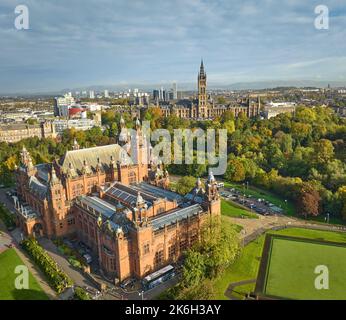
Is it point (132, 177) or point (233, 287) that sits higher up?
point (132, 177)

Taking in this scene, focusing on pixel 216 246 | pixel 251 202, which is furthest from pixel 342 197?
pixel 216 246

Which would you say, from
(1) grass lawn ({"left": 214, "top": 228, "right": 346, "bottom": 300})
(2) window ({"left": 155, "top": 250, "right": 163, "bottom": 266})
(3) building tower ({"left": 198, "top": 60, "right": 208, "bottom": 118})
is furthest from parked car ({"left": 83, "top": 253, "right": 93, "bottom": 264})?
(3) building tower ({"left": 198, "top": 60, "right": 208, "bottom": 118})

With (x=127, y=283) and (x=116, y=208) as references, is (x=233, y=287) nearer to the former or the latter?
(x=127, y=283)

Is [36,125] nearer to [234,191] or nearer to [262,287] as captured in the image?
[234,191]

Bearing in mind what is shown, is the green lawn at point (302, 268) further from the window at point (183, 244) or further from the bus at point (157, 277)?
the bus at point (157, 277)

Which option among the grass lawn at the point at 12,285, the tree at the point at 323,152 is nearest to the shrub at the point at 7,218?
the grass lawn at the point at 12,285

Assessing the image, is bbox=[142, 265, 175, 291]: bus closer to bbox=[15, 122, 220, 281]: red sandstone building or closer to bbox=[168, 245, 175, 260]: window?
bbox=[15, 122, 220, 281]: red sandstone building
